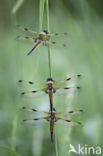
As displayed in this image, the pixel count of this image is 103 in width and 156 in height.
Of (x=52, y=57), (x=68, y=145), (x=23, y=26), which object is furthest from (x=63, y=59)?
(x=68, y=145)

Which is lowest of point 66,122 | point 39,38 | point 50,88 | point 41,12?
point 66,122

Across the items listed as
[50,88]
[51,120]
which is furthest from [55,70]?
[51,120]

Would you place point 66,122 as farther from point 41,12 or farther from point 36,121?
point 41,12

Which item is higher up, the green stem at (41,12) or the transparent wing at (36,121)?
the green stem at (41,12)

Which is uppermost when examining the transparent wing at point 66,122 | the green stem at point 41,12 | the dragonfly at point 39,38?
the green stem at point 41,12

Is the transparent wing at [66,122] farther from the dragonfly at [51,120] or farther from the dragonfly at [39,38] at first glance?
the dragonfly at [39,38]

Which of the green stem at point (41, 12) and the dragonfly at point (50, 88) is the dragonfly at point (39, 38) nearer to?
the green stem at point (41, 12)

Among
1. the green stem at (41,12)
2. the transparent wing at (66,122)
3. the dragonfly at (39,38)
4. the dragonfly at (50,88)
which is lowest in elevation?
the transparent wing at (66,122)

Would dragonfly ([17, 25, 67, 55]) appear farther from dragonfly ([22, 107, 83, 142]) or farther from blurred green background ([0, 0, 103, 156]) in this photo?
dragonfly ([22, 107, 83, 142])

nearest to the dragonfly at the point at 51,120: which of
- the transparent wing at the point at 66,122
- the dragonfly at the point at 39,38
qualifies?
the transparent wing at the point at 66,122
